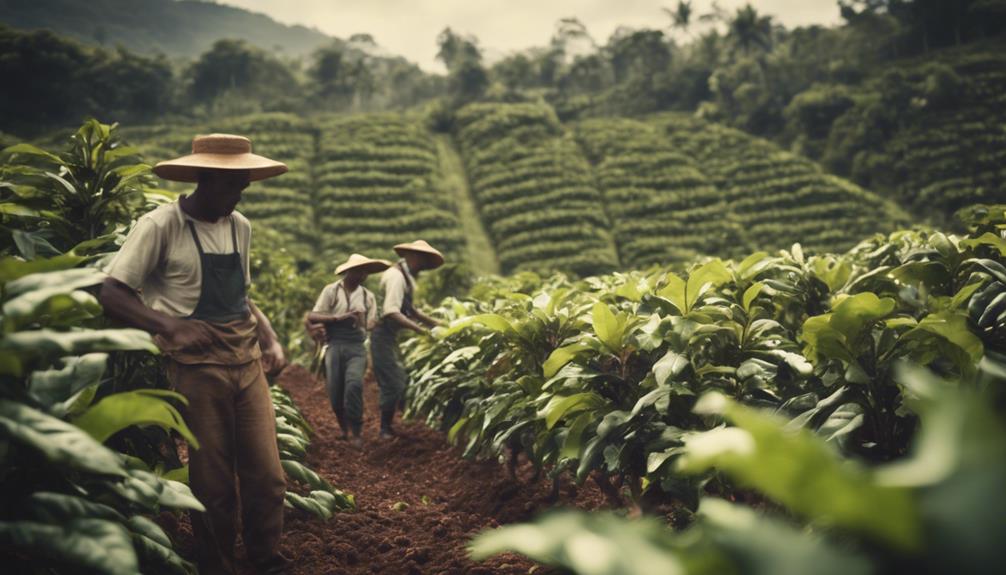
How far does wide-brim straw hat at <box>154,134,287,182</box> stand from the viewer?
213 cm

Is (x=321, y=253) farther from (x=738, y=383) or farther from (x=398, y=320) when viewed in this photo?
(x=738, y=383)

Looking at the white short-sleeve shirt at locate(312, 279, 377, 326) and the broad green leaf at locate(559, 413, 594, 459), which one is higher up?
the broad green leaf at locate(559, 413, 594, 459)

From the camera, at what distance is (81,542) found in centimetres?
102

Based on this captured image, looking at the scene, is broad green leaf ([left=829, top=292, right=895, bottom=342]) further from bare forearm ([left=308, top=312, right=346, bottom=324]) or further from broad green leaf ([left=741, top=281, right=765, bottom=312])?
bare forearm ([left=308, top=312, right=346, bottom=324])

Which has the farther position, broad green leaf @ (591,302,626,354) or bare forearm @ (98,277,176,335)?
broad green leaf @ (591,302,626,354)

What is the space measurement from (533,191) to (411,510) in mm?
24830

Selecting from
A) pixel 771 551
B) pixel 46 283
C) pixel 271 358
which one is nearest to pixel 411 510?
pixel 271 358

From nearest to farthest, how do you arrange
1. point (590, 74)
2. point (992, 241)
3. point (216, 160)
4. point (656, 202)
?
point (992, 241)
point (216, 160)
point (656, 202)
point (590, 74)

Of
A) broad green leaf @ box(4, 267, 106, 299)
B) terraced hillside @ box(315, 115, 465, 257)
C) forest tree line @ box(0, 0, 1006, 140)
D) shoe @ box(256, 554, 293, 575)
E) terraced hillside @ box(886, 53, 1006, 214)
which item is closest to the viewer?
broad green leaf @ box(4, 267, 106, 299)

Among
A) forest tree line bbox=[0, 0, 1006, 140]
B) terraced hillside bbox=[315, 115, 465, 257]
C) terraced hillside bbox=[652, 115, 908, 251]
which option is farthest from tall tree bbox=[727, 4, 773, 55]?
terraced hillside bbox=[315, 115, 465, 257]

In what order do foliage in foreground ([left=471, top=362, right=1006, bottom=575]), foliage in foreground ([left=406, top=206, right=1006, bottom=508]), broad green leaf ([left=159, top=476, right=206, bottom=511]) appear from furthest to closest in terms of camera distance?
foliage in foreground ([left=406, top=206, right=1006, bottom=508])
broad green leaf ([left=159, top=476, right=206, bottom=511])
foliage in foreground ([left=471, top=362, right=1006, bottom=575])

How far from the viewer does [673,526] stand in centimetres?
191

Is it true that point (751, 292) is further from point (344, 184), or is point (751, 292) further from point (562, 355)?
point (344, 184)

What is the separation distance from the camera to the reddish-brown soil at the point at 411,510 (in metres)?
2.33
